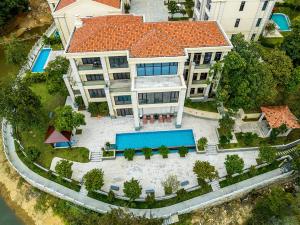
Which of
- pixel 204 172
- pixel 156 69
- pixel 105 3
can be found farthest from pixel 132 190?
pixel 105 3

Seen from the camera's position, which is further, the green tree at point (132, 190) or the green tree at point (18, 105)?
the green tree at point (18, 105)

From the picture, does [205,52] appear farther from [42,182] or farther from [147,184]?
[42,182]

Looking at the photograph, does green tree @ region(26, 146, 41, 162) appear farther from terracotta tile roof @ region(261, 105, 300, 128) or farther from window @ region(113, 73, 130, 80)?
terracotta tile roof @ region(261, 105, 300, 128)

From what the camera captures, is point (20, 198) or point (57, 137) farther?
point (57, 137)

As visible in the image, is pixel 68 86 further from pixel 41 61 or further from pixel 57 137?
pixel 41 61

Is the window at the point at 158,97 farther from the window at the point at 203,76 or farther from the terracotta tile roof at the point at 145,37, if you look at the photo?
the window at the point at 203,76

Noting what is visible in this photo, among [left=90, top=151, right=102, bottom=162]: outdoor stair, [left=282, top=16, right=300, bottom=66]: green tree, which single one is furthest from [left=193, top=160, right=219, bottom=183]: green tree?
[left=282, top=16, right=300, bottom=66]: green tree

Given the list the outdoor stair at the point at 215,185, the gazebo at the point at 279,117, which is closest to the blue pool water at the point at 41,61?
the outdoor stair at the point at 215,185
